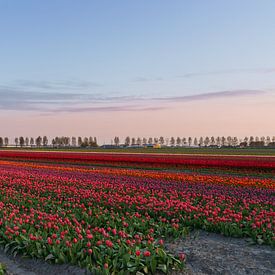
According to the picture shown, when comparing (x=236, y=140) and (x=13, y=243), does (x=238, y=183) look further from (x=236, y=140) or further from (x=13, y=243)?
(x=236, y=140)

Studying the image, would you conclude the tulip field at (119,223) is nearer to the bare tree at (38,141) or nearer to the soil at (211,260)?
the soil at (211,260)

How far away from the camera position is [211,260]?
22.6 ft

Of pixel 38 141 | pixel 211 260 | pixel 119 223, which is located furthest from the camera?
pixel 38 141

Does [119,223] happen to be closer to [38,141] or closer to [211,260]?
[211,260]

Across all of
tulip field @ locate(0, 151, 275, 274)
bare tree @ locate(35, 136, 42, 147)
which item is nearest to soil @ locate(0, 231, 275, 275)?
tulip field @ locate(0, 151, 275, 274)

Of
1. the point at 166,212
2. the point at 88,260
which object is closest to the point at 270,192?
the point at 166,212

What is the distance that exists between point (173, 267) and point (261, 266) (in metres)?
1.63

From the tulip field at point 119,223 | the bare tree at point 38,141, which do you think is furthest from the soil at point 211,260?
the bare tree at point 38,141

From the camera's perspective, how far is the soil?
6.38 metres

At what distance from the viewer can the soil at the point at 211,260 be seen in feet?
20.9

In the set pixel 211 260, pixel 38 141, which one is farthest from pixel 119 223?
pixel 38 141

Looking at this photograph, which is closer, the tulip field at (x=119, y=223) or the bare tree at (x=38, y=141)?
the tulip field at (x=119, y=223)

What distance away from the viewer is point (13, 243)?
7703 mm

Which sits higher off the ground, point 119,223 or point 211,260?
point 119,223
